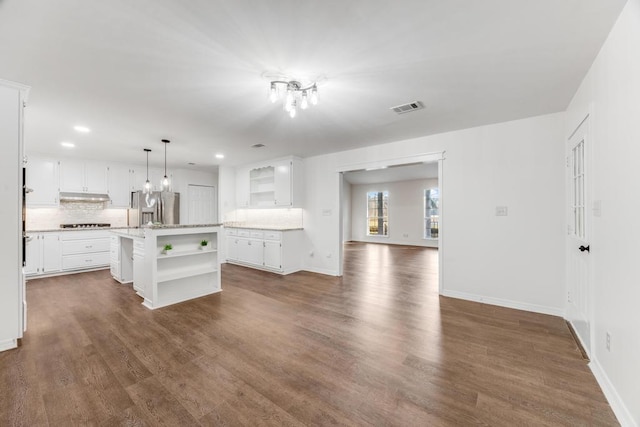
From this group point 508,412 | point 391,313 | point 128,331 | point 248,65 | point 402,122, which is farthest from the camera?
point 402,122

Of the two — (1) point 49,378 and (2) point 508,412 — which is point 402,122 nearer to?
(2) point 508,412

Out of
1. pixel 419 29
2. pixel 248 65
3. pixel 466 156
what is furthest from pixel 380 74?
pixel 466 156

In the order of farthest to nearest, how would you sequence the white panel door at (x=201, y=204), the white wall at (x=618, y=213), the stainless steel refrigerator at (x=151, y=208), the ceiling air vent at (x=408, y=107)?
the white panel door at (x=201, y=204)
the stainless steel refrigerator at (x=151, y=208)
the ceiling air vent at (x=408, y=107)
the white wall at (x=618, y=213)

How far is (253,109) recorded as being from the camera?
10.3ft

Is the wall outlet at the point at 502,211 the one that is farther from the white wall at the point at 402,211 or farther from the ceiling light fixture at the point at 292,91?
the white wall at the point at 402,211

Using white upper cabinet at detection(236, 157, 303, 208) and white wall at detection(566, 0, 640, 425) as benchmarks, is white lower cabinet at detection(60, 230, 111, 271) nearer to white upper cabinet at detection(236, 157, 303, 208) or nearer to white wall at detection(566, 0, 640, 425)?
white upper cabinet at detection(236, 157, 303, 208)

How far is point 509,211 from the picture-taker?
359 centimetres

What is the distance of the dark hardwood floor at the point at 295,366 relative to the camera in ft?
5.59

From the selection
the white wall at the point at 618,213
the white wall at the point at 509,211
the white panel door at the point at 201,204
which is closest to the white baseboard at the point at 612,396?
the white wall at the point at 618,213

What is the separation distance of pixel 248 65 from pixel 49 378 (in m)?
2.98

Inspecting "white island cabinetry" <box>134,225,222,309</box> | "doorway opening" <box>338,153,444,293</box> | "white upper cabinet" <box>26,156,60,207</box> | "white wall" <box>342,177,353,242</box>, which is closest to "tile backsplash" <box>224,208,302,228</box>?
"white island cabinetry" <box>134,225,222,309</box>

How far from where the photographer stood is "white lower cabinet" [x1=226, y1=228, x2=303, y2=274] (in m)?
5.56

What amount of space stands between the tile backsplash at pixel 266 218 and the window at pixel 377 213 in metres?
5.95

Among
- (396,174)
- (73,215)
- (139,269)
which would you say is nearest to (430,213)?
(396,174)
